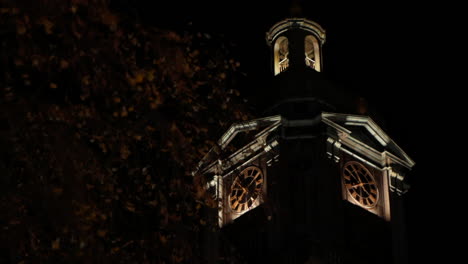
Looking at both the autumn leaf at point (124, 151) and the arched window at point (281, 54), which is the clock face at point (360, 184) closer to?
the arched window at point (281, 54)

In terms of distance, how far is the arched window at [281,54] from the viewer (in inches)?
1750

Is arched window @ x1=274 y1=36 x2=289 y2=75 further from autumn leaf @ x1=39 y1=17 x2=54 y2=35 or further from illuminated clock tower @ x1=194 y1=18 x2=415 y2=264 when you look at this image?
autumn leaf @ x1=39 y1=17 x2=54 y2=35

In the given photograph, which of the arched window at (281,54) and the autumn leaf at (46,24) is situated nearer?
the autumn leaf at (46,24)

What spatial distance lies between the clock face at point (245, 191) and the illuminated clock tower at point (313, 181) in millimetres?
35

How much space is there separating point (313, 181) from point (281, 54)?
27.1ft

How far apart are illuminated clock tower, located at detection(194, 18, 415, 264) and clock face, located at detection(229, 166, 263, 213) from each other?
0.03 metres

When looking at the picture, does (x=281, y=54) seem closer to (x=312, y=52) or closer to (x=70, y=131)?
(x=312, y=52)

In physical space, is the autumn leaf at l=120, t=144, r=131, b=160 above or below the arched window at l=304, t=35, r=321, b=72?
below

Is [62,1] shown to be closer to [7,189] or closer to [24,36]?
[24,36]

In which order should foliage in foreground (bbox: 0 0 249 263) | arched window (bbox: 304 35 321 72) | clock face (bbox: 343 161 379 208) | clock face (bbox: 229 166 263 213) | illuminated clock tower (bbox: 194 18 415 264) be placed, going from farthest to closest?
1. arched window (bbox: 304 35 321 72)
2. clock face (bbox: 343 161 379 208)
3. clock face (bbox: 229 166 263 213)
4. illuminated clock tower (bbox: 194 18 415 264)
5. foliage in foreground (bbox: 0 0 249 263)

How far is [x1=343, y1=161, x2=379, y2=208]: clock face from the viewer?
1550 inches

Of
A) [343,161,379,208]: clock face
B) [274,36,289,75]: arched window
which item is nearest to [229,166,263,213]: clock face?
[343,161,379,208]: clock face

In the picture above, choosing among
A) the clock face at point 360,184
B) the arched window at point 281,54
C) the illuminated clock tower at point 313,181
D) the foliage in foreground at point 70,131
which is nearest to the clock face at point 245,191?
the illuminated clock tower at point 313,181

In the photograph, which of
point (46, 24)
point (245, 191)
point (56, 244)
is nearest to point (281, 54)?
point (245, 191)
